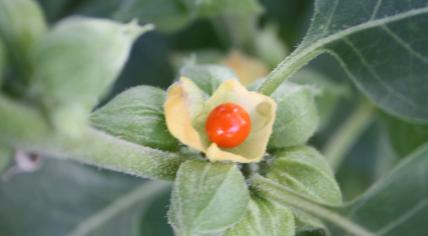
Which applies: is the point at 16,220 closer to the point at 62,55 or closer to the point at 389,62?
the point at 389,62

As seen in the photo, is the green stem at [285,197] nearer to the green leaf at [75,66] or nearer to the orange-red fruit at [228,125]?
the orange-red fruit at [228,125]

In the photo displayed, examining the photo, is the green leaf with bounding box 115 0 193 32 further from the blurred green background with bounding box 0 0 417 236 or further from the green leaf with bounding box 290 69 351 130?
the green leaf with bounding box 290 69 351 130

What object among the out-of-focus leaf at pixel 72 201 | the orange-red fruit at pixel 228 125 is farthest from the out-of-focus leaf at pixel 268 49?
the orange-red fruit at pixel 228 125

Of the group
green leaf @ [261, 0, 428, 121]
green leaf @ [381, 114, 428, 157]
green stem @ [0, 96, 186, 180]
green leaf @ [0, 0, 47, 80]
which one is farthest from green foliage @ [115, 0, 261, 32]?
green leaf @ [0, 0, 47, 80]

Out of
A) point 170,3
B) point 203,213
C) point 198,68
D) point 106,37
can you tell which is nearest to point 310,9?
point 170,3

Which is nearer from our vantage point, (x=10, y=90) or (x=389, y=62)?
(x=10, y=90)
